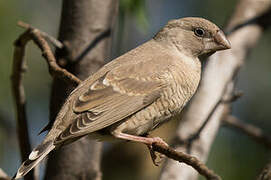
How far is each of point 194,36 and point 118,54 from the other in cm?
120

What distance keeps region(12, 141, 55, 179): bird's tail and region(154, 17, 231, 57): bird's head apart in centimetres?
177

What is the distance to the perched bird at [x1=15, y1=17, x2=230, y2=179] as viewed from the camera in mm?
3848

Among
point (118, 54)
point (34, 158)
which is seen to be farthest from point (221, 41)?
point (34, 158)

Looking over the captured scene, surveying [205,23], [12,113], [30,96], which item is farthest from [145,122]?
[30,96]

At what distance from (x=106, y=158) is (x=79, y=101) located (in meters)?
3.16

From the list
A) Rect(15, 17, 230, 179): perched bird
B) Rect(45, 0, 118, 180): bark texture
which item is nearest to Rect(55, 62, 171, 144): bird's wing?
Rect(15, 17, 230, 179): perched bird

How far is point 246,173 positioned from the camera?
6.29 m

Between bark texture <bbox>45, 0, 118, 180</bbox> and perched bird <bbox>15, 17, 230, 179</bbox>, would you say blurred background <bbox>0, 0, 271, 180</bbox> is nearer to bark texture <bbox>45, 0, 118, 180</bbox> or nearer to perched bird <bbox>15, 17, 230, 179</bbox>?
bark texture <bbox>45, 0, 118, 180</bbox>

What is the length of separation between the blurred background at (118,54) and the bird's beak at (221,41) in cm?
68

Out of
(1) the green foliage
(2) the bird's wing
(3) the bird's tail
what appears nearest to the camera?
(3) the bird's tail

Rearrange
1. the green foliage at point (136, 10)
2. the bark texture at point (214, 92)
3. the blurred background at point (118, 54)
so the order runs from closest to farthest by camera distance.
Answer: the bark texture at point (214, 92) < the green foliage at point (136, 10) < the blurred background at point (118, 54)

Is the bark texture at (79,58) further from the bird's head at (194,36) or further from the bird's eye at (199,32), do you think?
the bird's eye at (199,32)

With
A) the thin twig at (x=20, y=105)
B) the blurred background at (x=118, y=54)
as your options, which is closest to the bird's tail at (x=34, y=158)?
the thin twig at (x=20, y=105)

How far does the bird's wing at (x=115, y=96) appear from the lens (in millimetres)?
3822
